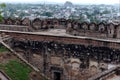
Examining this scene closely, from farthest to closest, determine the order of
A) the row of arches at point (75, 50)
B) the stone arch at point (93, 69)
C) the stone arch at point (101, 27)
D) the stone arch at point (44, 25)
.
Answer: the stone arch at point (44, 25)
the stone arch at point (101, 27)
the stone arch at point (93, 69)
the row of arches at point (75, 50)

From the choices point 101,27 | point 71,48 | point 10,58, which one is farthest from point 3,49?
point 101,27

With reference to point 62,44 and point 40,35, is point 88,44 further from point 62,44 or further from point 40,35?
point 40,35

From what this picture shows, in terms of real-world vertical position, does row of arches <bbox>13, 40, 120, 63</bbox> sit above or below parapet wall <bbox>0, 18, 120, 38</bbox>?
below

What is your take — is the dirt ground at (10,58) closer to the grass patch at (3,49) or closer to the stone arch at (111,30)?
the grass patch at (3,49)

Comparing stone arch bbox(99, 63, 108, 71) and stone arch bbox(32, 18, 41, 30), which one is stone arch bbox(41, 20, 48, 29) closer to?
stone arch bbox(32, 18, 41, 30)

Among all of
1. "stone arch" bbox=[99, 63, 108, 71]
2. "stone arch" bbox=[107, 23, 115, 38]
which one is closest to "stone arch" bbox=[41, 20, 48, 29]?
"stone arch" bbox=[107, 23, 115, 38]

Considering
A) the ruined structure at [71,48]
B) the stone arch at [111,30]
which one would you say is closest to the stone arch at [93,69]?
the ruined structure at [71,48]
